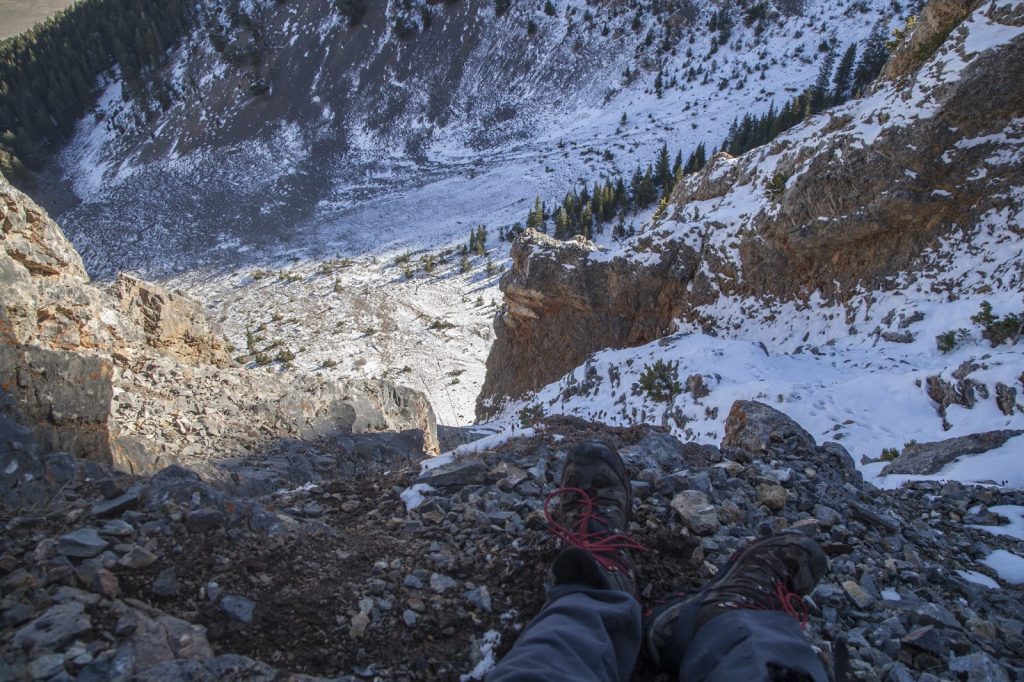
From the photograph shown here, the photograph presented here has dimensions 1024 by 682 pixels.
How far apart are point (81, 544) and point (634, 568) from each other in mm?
2581

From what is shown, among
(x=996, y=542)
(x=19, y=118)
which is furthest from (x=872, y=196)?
(x=19, y=118)

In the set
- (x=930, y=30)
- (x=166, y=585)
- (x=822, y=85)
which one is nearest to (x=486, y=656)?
(x=166, y=585)

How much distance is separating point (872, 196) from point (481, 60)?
49.3 meters

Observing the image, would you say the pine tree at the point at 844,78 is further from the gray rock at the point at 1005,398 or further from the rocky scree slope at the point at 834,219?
the gray rock at the point at 1005,398

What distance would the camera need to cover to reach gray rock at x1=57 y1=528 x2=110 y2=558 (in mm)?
2346

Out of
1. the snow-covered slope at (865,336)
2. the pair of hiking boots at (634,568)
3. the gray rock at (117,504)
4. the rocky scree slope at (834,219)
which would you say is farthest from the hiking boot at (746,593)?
the rocky scree slope at (834,219)

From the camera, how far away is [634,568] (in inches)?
106

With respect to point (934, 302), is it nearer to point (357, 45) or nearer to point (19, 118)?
point (357, 45)

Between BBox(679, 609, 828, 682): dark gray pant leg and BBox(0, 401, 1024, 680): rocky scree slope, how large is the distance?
12.6 inches

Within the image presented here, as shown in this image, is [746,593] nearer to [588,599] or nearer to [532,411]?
[588,599]

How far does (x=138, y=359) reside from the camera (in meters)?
10.4

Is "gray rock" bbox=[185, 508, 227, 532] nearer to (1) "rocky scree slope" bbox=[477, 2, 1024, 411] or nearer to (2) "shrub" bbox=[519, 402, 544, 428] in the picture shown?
(2) "shrub" bbox=[519, 402, 544, 428]

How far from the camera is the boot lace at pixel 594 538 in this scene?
2637 millimetres

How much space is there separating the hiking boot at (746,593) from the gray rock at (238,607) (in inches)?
67.7
